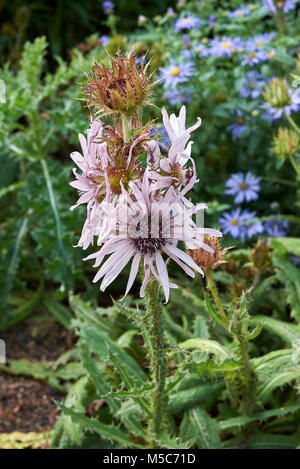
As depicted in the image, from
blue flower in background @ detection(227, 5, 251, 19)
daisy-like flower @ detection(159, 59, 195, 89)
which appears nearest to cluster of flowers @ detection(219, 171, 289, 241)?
daisy-like flower @ detection(159, 59, 195, 89)

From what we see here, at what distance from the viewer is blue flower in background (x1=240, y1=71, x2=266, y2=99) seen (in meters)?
2.88

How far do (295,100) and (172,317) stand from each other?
3.52 ft

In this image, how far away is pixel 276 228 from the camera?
2.74m

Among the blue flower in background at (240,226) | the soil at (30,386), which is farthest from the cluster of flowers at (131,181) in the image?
the blue flower in background at (240,226)

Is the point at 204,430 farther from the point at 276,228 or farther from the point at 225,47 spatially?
the point at 225,47

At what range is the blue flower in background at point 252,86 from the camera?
2877 millimetres

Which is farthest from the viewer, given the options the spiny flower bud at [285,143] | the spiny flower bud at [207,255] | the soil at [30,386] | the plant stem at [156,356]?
the soil at [30,386]

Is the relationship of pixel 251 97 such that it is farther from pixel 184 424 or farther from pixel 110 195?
pixel 110 195

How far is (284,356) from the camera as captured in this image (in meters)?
1.90

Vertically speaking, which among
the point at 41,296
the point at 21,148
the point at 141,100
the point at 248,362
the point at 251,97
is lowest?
the point at 248,362

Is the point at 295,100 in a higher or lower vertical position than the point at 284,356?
higher

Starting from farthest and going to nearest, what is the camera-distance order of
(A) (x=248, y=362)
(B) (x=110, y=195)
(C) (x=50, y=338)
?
1. (C) (x=50, y=338)
2. (A) (x=248, y=362)
3. (B) (x=110, y=195)

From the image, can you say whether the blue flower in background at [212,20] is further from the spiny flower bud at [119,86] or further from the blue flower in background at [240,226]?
the spiny flower bud at [119,86]

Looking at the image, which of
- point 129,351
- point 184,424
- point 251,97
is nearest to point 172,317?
point 129,351
